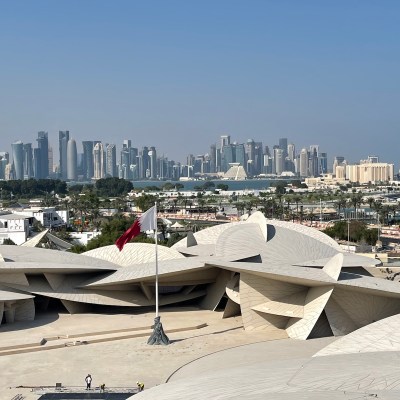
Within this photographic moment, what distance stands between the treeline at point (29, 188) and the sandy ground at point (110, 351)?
428 feet

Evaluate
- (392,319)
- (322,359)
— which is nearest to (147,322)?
(392,319)

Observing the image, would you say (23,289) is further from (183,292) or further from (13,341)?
(183,292)

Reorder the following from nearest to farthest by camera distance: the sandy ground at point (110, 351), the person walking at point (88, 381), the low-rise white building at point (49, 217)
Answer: the person walking at point (88, 381), the sandy ground at point (110, 351), the low-rise white building at point (49, 217)

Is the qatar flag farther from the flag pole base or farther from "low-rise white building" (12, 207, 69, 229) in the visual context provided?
"low-rise white building" (12, 207, 69, 229)

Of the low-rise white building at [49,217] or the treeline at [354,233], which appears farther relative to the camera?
the low-rise white building at [49,217]

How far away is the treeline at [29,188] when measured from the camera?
16175cm

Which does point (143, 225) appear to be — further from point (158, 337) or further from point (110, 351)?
point (110, 351)

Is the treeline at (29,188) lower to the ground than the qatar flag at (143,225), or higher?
lower

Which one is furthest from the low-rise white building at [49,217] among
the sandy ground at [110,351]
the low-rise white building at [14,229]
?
the sandy ground at [110,351]

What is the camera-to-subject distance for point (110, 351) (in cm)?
2745

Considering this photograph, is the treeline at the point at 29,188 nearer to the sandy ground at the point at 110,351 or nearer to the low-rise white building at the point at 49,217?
the low-rise white building at the point at 49,217

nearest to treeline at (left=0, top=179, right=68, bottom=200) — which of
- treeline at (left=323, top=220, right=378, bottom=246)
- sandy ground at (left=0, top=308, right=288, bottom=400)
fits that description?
treeline at (left=323, top=220, right=378, bottom=246)

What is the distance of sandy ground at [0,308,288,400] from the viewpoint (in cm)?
2366

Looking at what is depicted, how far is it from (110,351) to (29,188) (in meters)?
142
